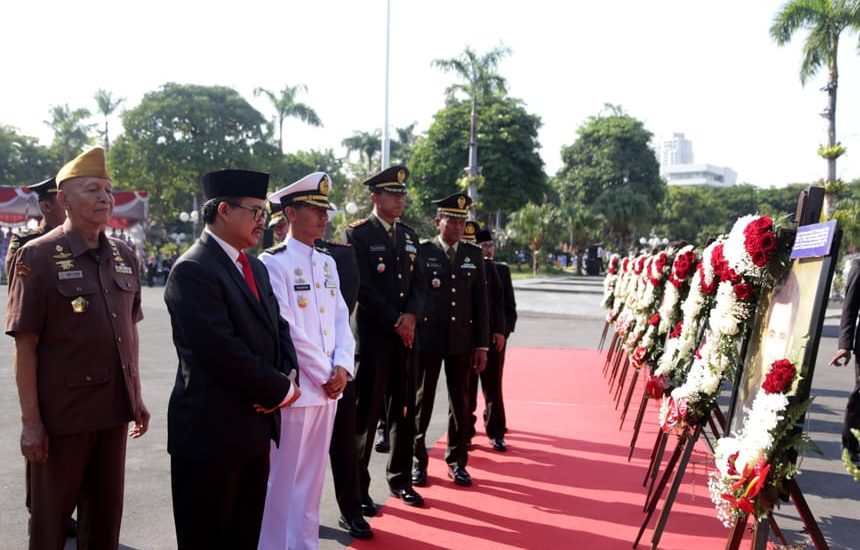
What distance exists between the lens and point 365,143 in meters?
53.8

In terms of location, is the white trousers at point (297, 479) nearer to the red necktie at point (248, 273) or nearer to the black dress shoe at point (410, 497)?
the red necktie at point (248, 273)

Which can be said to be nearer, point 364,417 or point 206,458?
point 206,458

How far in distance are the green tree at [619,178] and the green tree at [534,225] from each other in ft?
26.1

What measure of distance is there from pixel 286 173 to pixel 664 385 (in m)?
41.8

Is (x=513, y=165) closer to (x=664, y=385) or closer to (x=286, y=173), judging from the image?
(x=286, y=173)

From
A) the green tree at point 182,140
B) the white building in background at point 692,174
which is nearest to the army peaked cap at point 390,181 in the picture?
the green tree at point 182,140

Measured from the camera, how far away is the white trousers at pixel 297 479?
11.1 feet

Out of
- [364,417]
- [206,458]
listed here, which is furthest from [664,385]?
[206,458]

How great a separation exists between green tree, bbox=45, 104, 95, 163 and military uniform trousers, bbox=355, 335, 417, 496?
4799cm

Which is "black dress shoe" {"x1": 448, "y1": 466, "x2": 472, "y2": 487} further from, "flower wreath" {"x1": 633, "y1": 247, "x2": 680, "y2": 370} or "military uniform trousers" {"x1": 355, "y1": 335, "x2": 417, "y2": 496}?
"flower wreath" {"x1": 633, "y1": 247, "x2": 680, "y2": 370}

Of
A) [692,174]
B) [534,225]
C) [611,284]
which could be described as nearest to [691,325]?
[611,284]

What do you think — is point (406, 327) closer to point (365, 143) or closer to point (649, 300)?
point (649, 300)

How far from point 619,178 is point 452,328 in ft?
155

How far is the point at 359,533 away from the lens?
12.7 feet
